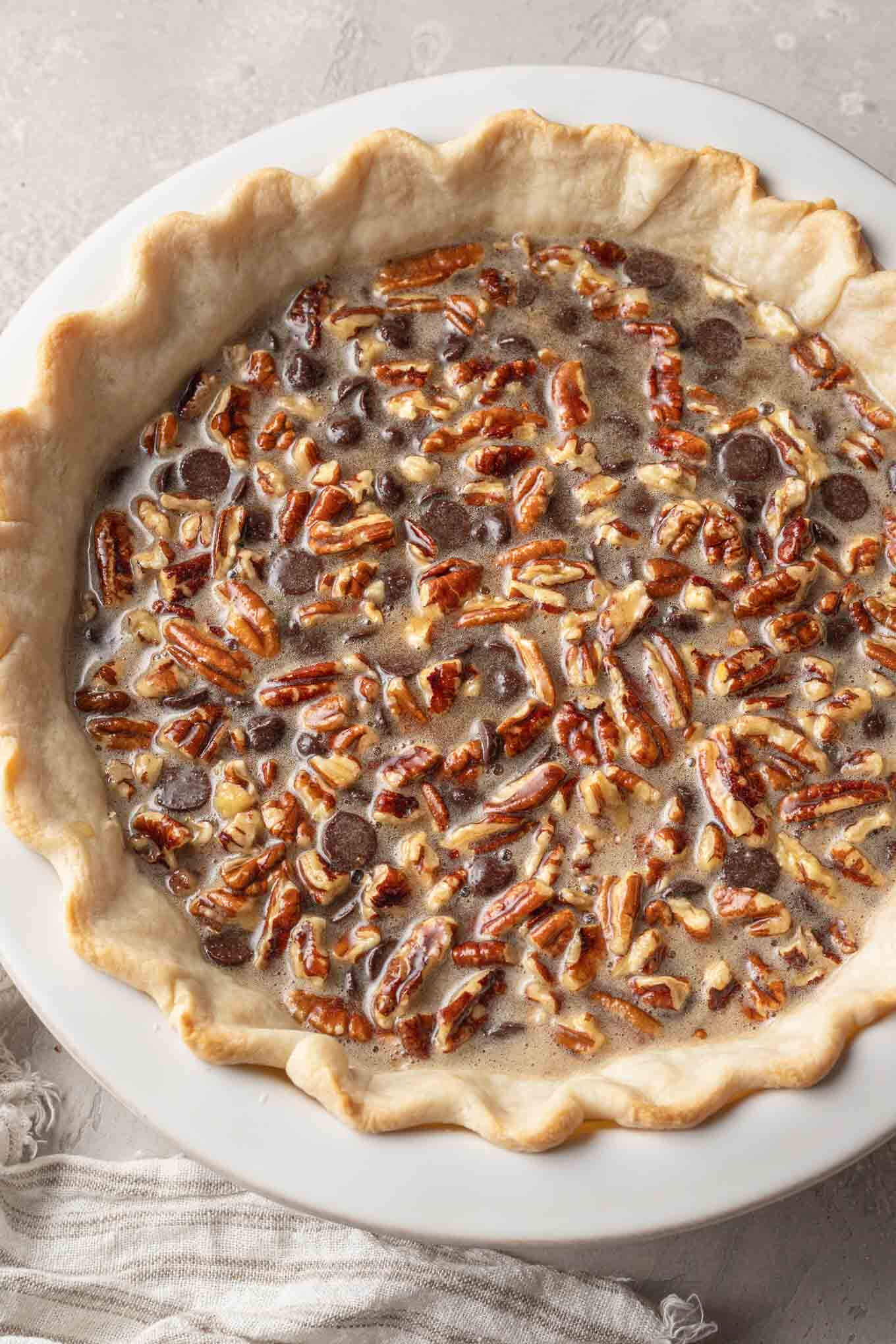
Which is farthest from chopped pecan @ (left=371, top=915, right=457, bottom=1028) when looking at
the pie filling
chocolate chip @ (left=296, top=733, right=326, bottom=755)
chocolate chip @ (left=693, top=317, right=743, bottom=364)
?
chocolate chip @ (left=693, top=317, right=743, bottom=364)

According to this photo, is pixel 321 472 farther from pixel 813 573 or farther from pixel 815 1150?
pixel 815 1150

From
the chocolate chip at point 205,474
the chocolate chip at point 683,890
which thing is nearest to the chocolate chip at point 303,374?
the chocolate chip at point 205,474

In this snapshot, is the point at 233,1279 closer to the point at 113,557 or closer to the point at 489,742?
the point at 489,742

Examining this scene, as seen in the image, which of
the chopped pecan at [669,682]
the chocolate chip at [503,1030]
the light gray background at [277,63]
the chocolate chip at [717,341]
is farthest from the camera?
the light gray background at [277,63]

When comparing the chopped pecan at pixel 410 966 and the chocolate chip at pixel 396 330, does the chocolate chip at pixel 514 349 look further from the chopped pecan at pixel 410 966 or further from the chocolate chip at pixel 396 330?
the chopped pecan at pixel 410 966

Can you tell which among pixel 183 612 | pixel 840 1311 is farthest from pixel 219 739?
pixel 840 1311

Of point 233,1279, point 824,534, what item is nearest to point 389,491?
point 824,534
